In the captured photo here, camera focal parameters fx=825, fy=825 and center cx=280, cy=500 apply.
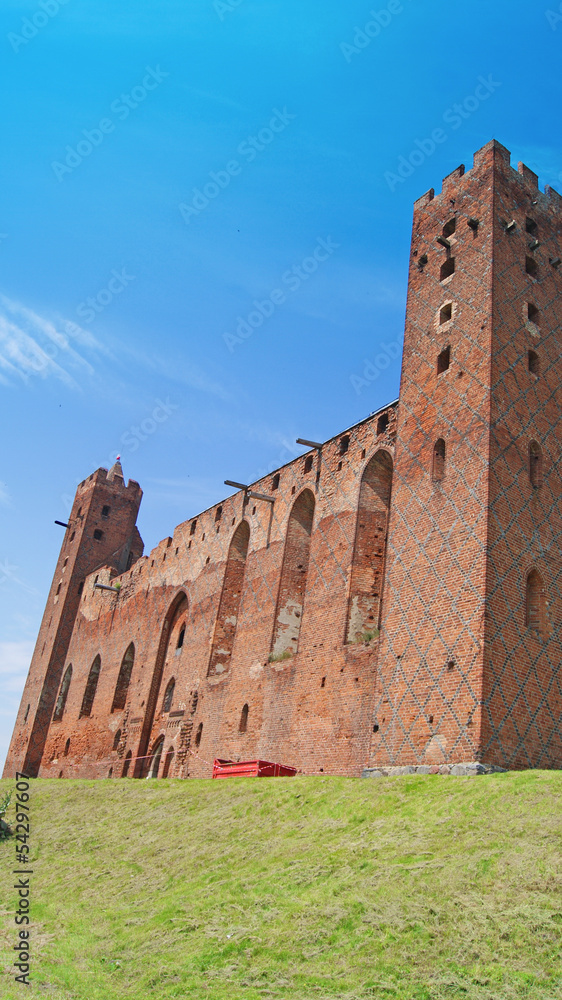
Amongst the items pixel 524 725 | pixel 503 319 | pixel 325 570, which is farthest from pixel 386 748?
pixel 503 319

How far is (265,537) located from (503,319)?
9.06m

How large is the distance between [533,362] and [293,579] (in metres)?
7.94

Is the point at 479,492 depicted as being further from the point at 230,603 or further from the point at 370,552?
the point at 230,603

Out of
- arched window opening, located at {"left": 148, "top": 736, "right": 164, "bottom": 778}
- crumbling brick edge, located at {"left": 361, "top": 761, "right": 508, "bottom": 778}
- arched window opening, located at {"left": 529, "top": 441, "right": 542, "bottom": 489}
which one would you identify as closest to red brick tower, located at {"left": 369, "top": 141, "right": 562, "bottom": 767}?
arched window opening, located at {"left": 529, "top": 441, "right": 542, "bottom": 489}

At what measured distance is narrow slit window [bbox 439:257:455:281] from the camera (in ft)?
55.6

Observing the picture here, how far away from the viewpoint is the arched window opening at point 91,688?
29.9 m

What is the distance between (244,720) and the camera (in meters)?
19.6

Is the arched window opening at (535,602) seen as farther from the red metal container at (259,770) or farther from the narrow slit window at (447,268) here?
the narrow slit window at (447,268)

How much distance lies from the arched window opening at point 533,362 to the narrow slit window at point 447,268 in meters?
2.64

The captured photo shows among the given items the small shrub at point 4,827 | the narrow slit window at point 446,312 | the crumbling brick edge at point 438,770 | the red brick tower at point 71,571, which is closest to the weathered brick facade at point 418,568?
the narrow slit window at point 446,312

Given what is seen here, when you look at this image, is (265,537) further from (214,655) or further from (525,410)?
(525,410)

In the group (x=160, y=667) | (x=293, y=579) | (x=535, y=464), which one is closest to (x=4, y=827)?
(x=293, y=579)

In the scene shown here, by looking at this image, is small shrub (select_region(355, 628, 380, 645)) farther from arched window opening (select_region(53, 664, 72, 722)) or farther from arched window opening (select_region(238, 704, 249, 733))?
arched window opening (select_region(53, 664, 72, 722))

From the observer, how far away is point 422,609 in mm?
13633
